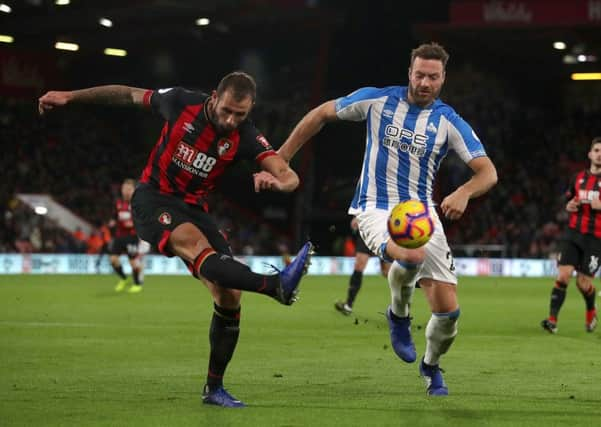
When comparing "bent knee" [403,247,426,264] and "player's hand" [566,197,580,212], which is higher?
"player's hand" [566,197,580,212]

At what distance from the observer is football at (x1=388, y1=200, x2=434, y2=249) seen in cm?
713

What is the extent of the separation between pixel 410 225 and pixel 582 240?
22.1 ft

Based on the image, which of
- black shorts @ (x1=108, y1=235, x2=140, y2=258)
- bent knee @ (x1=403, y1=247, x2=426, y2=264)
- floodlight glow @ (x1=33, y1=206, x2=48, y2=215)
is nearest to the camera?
bent knee @ (x1=403, y1=247, x2=426, y2=264)

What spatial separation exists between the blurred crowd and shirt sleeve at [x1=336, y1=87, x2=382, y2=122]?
86.2 feet

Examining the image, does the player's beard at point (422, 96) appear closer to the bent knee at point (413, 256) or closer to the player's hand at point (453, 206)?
the player's hand at point (453, 206)

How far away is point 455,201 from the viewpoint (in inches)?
277

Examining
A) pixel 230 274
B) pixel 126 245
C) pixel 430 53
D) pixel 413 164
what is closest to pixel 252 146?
pixel 230 274

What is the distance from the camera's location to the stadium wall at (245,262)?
98.7 ft

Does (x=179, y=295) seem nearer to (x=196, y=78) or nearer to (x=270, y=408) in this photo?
(x=270, y=408)

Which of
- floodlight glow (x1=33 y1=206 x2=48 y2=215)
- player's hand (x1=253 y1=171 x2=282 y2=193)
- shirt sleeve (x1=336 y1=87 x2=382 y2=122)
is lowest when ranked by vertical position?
floodlight glow (x1=33 y1=206 x2=48 y2=215)

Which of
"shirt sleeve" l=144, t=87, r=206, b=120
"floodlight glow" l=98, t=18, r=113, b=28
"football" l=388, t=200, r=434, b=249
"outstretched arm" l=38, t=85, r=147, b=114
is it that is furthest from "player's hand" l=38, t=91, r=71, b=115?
"floodlight glow" l=98, t=18, r=113, b=28

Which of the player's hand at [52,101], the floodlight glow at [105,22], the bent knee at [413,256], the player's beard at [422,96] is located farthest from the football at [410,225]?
the floodlight glow at [105,22]

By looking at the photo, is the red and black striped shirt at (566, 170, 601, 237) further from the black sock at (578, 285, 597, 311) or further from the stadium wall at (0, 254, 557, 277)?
the stadium wall at (0, 254, 557, 277)

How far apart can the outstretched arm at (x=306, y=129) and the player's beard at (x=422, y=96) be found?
59 cm
